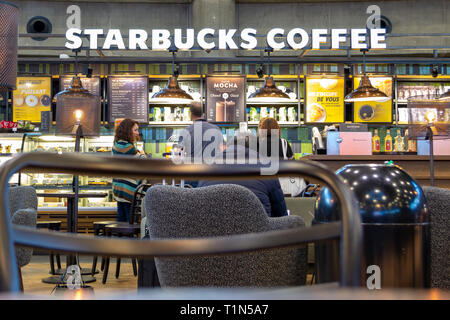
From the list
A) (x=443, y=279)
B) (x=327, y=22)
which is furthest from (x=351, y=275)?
(x=327, y=22)

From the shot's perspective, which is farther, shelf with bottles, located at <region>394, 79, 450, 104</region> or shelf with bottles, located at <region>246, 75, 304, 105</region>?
shelf with bottles, located at <region>394, 79, 450, 104</region>

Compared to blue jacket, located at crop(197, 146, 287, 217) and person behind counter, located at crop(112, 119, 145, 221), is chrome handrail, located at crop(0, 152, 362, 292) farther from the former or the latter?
person behind counter, located at crop(112, 119, 145, 221)

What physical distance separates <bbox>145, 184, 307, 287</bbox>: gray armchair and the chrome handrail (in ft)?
3.91

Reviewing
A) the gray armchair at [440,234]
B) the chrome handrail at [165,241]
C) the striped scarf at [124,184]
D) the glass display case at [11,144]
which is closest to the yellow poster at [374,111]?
the striped scarf at [124,184]

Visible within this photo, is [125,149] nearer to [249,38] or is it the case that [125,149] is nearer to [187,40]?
[187,40]

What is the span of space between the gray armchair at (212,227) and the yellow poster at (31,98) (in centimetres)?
762

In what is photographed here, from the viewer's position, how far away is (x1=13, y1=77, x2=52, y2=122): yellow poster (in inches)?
352

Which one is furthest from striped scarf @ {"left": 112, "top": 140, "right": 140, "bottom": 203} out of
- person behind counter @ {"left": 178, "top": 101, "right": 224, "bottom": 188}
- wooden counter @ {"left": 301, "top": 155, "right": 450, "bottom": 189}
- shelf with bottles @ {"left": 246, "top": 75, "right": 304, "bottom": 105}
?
shelf with bottles @ {"left": 246, "top": 75, "right": 304, "bottom": 105}

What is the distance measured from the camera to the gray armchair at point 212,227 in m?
1.88

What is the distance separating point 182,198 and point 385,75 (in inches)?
314

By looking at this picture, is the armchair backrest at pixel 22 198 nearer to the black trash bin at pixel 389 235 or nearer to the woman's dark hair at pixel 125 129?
the woman's dark hair at pixel 125 129

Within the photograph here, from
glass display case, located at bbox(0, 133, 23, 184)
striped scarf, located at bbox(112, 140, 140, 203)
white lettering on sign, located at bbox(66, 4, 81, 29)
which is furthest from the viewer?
white lettering on sign, located at bbox(66, 4, 81, 29)

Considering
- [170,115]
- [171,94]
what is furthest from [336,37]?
[170,115]
